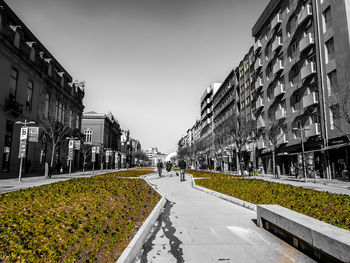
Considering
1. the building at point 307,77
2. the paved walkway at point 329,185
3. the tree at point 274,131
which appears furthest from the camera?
the tree at point 274,131

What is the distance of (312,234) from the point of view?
13.6 ft

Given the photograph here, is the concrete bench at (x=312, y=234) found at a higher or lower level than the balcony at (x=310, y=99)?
lower

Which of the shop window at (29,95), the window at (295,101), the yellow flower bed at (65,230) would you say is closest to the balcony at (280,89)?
the window at (295,101)

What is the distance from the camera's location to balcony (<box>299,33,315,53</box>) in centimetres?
2820

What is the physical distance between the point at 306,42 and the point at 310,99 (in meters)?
6.33

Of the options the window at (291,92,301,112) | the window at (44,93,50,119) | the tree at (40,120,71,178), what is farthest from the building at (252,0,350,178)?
the window at (44,93,50,119)

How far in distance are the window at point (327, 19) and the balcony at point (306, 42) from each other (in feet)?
5.59

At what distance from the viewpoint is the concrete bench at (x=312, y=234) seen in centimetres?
353

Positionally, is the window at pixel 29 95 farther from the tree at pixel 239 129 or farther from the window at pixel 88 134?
the window at pixel 88 134

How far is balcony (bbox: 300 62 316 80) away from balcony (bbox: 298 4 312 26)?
18.0 feet

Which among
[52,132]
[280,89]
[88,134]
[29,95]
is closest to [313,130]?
[280,89]

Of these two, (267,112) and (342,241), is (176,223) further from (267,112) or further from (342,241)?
(267,112)

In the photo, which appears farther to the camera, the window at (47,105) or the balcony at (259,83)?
the balcony at (259,83)

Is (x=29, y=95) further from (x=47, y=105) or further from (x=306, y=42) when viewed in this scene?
(x=306, y=42)
